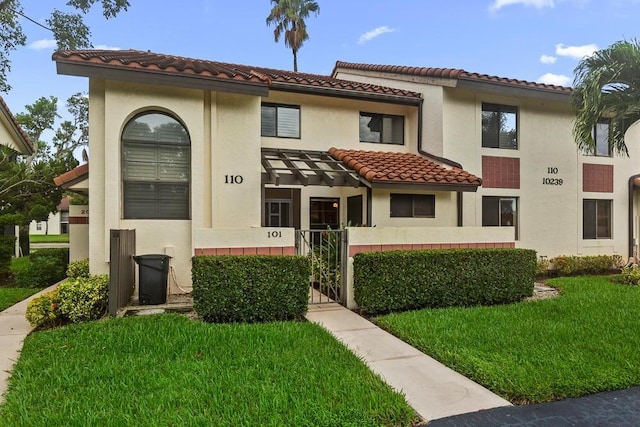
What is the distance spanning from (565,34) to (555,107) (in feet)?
13.3

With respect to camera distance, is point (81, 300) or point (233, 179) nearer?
point (81, 300)

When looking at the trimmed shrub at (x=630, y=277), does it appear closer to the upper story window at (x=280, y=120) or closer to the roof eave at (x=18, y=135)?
the upper story window at (x=280, y=120)

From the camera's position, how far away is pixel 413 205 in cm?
1195

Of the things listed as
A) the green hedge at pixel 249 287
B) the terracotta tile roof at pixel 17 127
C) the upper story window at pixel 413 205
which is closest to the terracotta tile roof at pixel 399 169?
the upper story window at pixel 413 205

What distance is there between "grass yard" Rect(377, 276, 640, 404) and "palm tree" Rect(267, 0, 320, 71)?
95.1ft

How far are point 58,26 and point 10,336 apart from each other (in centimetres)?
1843

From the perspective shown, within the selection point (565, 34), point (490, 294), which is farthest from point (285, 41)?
point (490, 294)

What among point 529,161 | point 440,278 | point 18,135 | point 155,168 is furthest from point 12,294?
point 529,161

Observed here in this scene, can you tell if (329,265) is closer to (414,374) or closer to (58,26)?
(414,374)

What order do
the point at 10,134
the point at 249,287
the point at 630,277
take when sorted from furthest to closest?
the point at 10,134 < the point at 630,277 < the point at 249,287

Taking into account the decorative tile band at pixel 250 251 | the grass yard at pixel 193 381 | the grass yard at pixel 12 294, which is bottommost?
the grass yard at pixel 12 294

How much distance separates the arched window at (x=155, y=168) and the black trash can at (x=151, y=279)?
157 cm

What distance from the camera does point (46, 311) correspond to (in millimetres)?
7059

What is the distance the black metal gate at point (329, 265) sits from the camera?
8.94m
